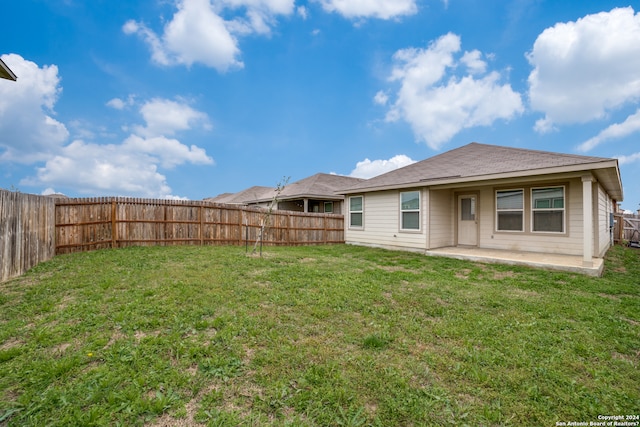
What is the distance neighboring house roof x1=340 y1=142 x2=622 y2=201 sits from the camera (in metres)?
6.90

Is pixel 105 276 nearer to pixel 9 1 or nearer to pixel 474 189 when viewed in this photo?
pixel 9 1

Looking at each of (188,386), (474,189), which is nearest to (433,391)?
(188,386)

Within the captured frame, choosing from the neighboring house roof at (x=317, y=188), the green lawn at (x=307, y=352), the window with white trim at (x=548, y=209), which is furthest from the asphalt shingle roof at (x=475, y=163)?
the neighboring house roof at (x=317, y=188)

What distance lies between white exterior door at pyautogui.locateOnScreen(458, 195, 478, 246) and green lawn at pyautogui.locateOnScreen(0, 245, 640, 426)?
4.70 meters

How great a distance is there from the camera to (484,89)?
11289mm

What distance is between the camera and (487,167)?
8695 millimetres

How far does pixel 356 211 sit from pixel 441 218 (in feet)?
11.9

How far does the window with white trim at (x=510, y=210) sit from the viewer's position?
873 centimetres

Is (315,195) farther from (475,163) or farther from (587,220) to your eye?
(587,220)

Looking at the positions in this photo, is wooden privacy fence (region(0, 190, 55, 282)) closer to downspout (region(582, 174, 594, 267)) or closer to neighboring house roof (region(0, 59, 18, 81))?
neighboring house roof (region(0, 59, 18, 81))

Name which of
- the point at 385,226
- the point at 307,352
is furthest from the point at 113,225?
the point at 385,226

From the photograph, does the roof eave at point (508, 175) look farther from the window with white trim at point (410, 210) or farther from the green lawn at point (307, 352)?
the green lawn at point (307, 352)

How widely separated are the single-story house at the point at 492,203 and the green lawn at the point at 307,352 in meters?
3.11

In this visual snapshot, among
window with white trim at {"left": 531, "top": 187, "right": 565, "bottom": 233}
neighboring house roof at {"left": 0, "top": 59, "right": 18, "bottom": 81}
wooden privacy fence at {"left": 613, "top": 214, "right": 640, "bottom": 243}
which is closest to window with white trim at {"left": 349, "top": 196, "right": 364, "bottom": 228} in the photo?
window with white trim at {"left": 531, "top": 187, "right": 565, "bottom": 233}
